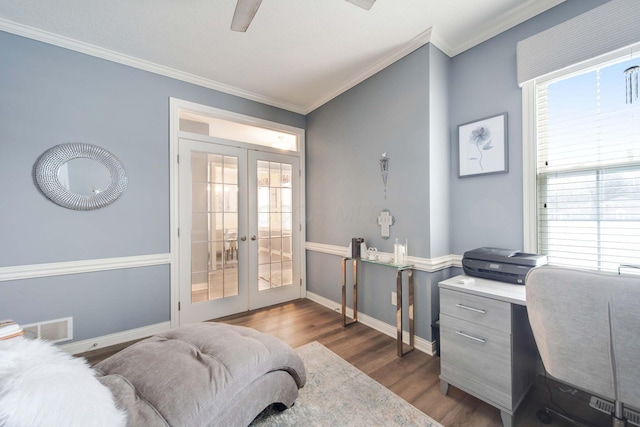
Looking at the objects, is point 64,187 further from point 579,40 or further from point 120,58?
point 579,40

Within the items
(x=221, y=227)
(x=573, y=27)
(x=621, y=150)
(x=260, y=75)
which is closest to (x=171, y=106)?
(x=260, y=75)

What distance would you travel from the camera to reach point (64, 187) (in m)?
2.22

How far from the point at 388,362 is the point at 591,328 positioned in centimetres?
142

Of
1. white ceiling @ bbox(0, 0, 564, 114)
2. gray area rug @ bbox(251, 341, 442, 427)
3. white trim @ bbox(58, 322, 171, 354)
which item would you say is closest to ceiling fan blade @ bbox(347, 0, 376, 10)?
white ceiling @ bbox(0, 0, 564, 114)

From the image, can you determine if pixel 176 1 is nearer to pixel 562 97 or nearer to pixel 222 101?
pixel 222 101

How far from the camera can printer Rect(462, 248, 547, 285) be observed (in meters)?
1.66

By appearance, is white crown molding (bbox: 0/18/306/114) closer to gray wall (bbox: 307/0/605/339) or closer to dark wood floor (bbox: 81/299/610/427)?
gray wall (bbox: 307/0/605/339)

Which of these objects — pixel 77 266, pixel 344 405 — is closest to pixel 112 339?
pixel 77 266

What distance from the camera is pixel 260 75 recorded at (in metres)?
2.85

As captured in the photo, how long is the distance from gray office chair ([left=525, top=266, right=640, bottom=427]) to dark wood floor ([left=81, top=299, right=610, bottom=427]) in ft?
1.93

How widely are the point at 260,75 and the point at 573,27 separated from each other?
8.66ft

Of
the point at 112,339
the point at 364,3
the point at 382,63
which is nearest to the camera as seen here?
the point at 364,3

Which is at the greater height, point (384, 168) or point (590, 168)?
point (384, 168)

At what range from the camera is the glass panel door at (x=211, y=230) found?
111 inches
